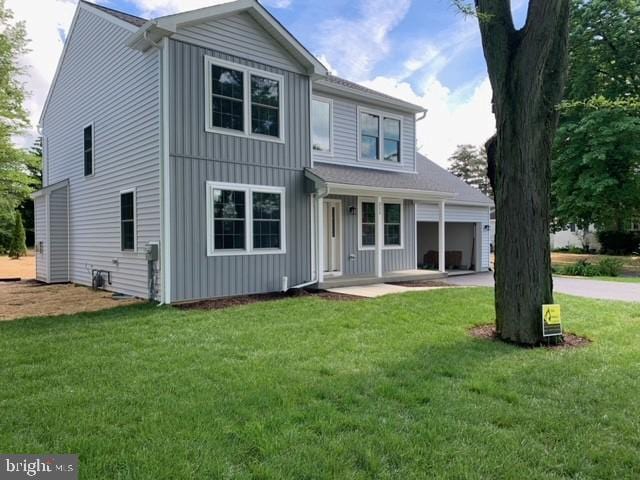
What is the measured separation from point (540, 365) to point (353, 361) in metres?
2.11

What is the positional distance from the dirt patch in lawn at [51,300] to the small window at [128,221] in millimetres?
1264

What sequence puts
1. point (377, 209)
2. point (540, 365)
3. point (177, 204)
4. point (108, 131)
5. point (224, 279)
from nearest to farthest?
point (540, 365) → point (177, 204) → point (224, 279) → point (108, 131) → point (377, 209)

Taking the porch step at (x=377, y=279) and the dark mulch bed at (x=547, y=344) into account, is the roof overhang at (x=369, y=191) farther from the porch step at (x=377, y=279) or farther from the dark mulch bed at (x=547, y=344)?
the dark mulch bed at (x=547, y=344)

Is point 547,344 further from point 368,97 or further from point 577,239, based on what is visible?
point 577,239

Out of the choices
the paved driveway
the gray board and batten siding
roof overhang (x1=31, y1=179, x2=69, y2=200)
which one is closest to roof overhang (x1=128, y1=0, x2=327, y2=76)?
the gray board and batten siding

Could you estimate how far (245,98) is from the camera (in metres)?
9.85

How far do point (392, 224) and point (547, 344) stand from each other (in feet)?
26.1

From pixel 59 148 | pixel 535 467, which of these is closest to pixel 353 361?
pixel 535 467

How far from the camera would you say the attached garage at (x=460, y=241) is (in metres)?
16.7

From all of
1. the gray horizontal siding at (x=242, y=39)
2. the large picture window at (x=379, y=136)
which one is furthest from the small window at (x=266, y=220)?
the large picture window at (x=379, y=136)

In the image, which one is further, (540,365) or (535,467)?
(540,365)

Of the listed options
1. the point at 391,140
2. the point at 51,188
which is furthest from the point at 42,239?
the point at 391,140

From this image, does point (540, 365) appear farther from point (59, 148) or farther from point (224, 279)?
point (59, 148)

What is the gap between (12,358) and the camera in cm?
508
